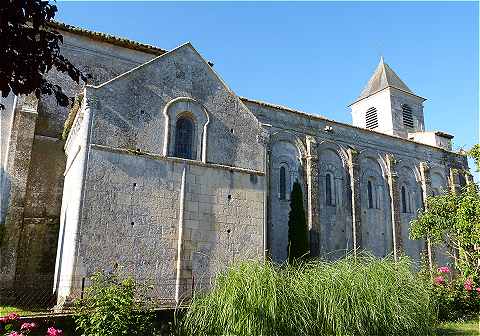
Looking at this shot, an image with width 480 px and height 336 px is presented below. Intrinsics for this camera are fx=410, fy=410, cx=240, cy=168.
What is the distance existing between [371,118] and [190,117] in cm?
2854

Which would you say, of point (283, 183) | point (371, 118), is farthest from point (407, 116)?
point (283, 183)

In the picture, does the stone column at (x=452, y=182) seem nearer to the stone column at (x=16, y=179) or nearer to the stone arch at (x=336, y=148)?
the stone arch at (x=336, y=148)

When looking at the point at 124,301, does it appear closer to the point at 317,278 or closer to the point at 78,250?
the point at 78,250

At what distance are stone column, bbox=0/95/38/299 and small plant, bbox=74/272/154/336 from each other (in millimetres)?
7326

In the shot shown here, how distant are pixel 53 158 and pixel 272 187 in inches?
464

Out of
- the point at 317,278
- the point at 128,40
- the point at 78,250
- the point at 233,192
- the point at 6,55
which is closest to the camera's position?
the point at 6,55

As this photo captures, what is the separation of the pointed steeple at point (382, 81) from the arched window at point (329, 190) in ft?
53.6

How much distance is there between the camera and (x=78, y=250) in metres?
12.5

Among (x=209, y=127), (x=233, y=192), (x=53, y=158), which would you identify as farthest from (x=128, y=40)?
(x=233, y=192)

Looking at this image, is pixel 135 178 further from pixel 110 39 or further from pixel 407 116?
pixel 407 116

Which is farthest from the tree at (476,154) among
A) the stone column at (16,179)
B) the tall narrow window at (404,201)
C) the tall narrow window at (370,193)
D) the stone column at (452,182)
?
the stone column at (452,182)

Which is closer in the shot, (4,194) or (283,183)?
(4,194)

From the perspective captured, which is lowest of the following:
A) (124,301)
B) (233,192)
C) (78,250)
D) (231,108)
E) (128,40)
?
(124,301)

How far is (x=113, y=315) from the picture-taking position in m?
9.38
